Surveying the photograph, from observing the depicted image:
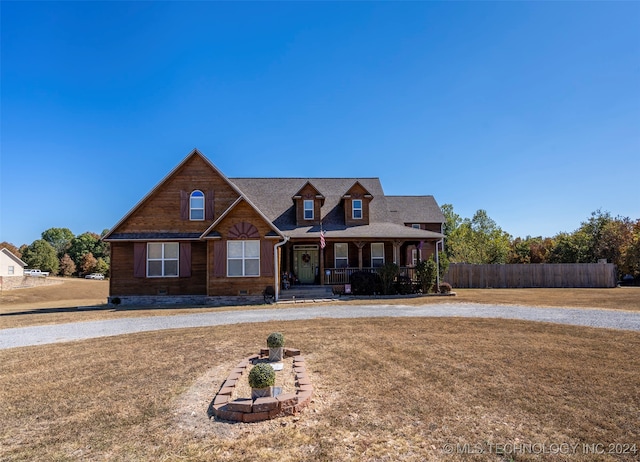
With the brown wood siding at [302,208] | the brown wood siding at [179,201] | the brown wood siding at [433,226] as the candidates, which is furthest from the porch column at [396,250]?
the brown wood siding at [433,226]

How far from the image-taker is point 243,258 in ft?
62.0

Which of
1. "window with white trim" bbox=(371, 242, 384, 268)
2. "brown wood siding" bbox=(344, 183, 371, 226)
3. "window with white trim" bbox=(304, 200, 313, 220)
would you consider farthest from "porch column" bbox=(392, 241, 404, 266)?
"window with white trim" bbox=(304, 200, 313, 220)

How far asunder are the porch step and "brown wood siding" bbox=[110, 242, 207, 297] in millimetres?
4379

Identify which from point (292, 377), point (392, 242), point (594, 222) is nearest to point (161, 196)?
point (392, 242)

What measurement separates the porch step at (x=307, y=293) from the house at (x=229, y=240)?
0.71 metres

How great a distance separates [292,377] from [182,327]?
6495 mm

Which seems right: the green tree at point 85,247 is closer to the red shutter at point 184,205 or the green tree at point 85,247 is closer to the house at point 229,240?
the house at point 229,240

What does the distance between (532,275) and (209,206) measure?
24805 mm

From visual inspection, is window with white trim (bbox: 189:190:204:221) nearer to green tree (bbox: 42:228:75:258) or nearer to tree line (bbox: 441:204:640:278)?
tree line (bbox: 441:204:640:278)

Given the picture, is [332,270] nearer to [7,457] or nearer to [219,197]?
[219,197]

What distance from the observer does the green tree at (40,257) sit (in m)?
70.2


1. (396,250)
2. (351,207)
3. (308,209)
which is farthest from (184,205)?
(396,250)

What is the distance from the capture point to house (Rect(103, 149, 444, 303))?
739 inches

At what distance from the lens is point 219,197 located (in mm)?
20484
